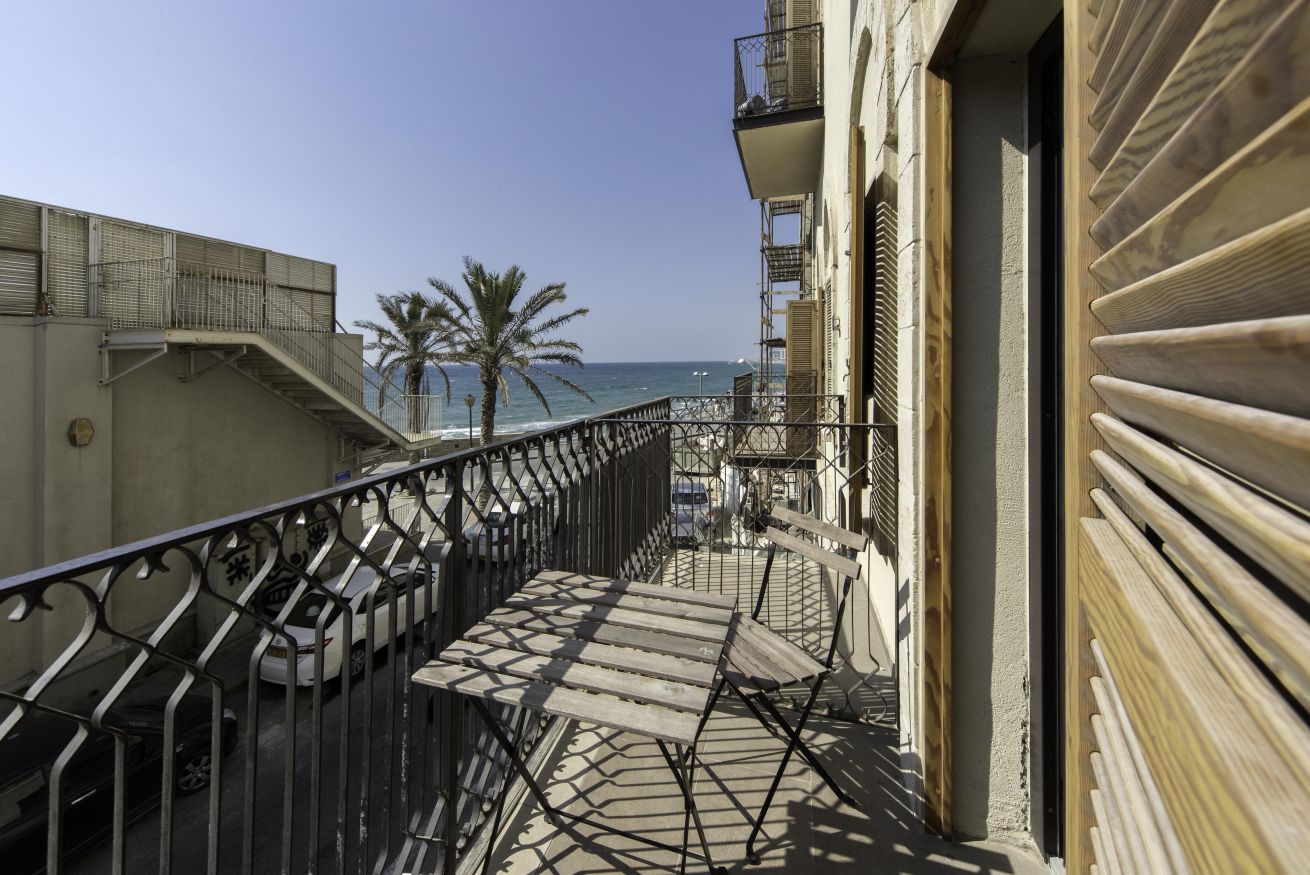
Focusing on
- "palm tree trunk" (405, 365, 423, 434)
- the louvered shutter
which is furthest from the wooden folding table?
"palm tree trunk" (405, 365, 423, 434)

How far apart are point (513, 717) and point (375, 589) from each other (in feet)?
4.06

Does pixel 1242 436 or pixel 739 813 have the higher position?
pixel 1242 436

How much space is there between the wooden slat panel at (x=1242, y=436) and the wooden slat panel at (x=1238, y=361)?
2 centimetres

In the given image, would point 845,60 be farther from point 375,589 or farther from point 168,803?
point 168,803

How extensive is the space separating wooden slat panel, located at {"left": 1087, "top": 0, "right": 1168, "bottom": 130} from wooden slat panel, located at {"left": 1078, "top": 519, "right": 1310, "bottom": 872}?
0.67m

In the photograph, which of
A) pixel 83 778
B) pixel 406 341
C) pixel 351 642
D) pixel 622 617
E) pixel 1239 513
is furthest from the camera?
pixel 406 341

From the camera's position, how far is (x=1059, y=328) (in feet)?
7.36

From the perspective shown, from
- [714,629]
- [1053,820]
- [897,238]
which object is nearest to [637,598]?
[714,629]

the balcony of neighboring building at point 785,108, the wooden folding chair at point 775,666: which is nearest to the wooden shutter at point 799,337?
the balcony of neighboring building at point 785,108

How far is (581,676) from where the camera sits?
1852 millimetres

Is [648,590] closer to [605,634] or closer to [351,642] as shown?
[605,634]

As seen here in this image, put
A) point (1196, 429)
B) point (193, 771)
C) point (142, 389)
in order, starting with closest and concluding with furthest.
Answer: point (1196, 429)
point (193, 771)
point (142, 389)

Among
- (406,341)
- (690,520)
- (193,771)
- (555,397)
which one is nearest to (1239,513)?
(690,520)

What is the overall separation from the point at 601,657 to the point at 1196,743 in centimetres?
156
